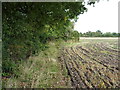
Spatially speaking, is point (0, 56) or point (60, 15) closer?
point (60, 15)

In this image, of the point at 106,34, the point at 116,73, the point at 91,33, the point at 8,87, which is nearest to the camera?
the point at 8,87

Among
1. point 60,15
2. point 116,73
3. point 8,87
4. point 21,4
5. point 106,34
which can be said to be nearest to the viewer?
point 21,4

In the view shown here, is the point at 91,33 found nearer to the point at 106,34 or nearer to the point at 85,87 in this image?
the point at 106,34

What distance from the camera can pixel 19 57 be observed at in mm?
5586

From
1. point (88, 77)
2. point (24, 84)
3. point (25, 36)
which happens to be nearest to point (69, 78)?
point (88, 77)

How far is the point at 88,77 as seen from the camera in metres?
4.62

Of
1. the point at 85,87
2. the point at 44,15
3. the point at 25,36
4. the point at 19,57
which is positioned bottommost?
the point at 85,87

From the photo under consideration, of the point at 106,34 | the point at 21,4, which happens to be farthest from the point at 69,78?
the point at 106,34

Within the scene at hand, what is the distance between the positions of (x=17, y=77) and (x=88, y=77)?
1923 mm

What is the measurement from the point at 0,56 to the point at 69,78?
1889 mm

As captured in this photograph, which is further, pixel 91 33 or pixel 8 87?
pixel 91 33

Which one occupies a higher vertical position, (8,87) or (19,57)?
(19,57)

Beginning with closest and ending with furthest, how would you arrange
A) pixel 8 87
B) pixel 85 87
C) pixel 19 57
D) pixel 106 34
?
pixel 8 87, pixel 85 87, pixel 19 57, pixel 106 34

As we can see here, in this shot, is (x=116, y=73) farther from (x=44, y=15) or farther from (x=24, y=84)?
(x=44, y=15)
